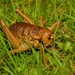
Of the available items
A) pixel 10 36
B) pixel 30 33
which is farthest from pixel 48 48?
pixel 10 36

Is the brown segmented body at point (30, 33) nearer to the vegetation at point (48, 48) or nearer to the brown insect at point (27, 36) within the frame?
the brown insect at point (27, 36)

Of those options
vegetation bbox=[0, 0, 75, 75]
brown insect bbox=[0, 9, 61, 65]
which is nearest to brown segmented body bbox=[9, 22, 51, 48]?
brown insect bbox=[0, 9, 61, 65]

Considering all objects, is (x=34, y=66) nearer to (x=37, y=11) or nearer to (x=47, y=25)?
(x=47, y=25)

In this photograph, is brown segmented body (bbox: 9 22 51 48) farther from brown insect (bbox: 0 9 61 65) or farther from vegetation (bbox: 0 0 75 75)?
vegetation (bbox: 0 0 75 75)

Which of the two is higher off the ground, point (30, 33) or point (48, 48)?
point (30, 33)

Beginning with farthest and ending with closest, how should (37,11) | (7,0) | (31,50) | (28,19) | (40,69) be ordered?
(7,0), (37,11), (28,19), (31,50), (40,69)

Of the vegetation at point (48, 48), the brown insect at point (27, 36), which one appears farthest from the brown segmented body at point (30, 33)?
the vegetation at point (48, 48)

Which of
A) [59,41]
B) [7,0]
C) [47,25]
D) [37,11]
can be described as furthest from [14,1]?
[59,41]

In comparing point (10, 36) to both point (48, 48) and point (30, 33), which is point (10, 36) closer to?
point (30, 33)
